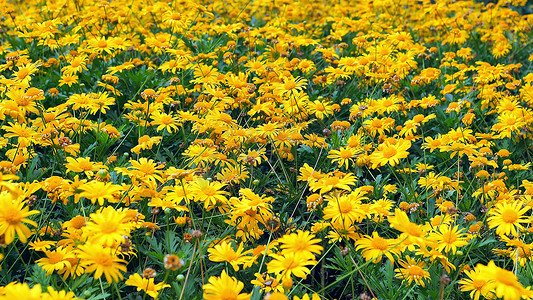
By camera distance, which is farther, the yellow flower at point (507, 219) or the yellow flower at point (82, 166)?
the yellow flower at point (82, 166)

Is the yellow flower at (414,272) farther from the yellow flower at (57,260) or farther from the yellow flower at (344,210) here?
the yellow flower at (57,260)

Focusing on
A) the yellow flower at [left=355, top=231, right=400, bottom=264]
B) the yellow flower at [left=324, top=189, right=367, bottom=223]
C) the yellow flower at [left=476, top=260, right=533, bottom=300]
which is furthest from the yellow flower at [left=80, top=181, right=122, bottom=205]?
the yellow flower at [left=476, top=260, right=533, bottom=300]

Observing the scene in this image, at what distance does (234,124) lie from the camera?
3287 mm

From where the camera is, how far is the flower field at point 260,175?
2.16 m

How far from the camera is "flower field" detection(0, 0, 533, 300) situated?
84.9 inches

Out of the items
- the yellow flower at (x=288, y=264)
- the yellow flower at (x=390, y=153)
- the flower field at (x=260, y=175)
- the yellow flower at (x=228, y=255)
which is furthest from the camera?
the yellow flower at (x=390, y=153)

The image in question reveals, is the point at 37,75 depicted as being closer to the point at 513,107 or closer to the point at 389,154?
the point at 389,154

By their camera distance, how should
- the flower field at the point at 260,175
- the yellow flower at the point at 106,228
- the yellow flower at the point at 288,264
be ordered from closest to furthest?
1. the yellow flower at the point at 106,228
2. the yellow flower at the point at 288,264
3. the flower field at the point at 260,175

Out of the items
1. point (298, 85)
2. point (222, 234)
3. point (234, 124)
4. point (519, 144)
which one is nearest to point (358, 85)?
point (298, 85)

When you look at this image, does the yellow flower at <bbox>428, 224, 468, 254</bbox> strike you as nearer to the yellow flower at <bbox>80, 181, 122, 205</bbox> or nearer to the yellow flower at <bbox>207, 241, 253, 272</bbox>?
the yellow flower at <bbox>207, 241, 253, 272</bbox>

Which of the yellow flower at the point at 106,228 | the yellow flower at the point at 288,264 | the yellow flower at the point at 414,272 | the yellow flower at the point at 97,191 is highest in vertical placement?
the yellow flower at the point at 106,228

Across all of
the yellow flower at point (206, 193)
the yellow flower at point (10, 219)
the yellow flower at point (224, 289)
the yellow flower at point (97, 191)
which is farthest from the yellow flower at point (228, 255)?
the yellow flower at point (10, 219)

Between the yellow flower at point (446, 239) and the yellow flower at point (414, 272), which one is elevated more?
the yellow flower at point (446, 239)

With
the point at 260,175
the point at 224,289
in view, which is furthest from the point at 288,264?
the point at 260,175
